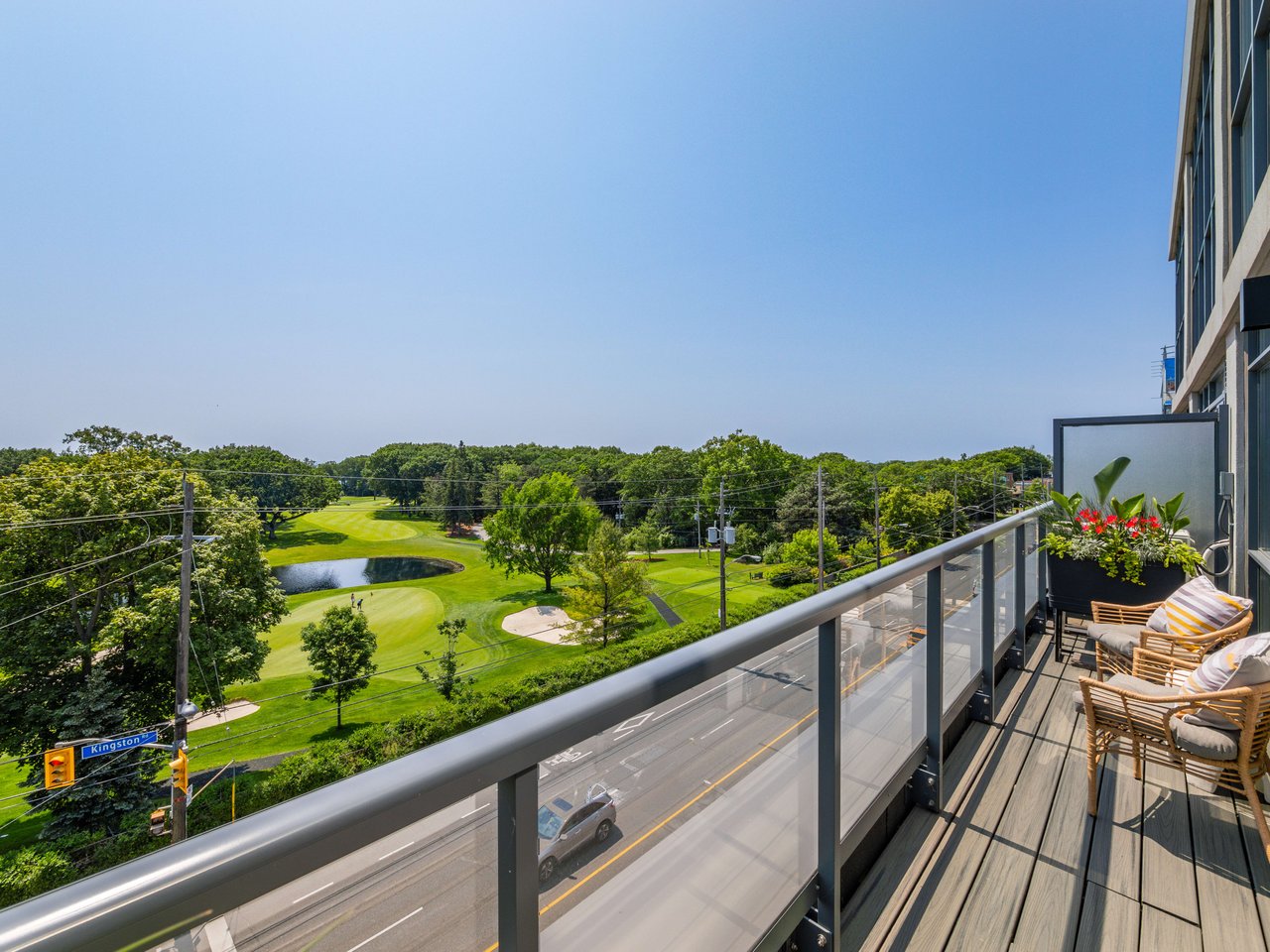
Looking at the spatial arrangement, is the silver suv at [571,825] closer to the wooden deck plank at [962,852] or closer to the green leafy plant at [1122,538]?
the wooden deck plank at [962,852]

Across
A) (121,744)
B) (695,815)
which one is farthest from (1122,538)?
(121,744)

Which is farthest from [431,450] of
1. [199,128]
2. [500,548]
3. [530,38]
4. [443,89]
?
[530,38]

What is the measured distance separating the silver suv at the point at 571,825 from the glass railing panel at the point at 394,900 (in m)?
0.07

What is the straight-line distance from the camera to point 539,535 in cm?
3525

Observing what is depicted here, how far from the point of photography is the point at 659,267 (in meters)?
29.0

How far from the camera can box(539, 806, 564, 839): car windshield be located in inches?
31.8

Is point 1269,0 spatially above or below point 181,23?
below

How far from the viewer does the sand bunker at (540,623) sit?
27.7 metres

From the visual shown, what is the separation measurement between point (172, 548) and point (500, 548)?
1909 centimetres

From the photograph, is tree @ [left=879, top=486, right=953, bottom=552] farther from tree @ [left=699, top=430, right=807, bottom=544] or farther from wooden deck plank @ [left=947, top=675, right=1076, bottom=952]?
wooden deck plank @ [left=947, top=675, right=1076, bottom=952]

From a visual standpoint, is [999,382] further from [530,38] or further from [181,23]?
[181,23]

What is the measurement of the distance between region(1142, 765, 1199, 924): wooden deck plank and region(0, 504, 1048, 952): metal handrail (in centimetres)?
200

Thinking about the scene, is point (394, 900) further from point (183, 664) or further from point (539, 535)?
point (539, 535)

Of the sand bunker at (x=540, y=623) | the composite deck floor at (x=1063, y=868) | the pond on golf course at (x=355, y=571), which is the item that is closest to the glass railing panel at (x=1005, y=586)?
the composite deck floor at (x=1063, y=868)
